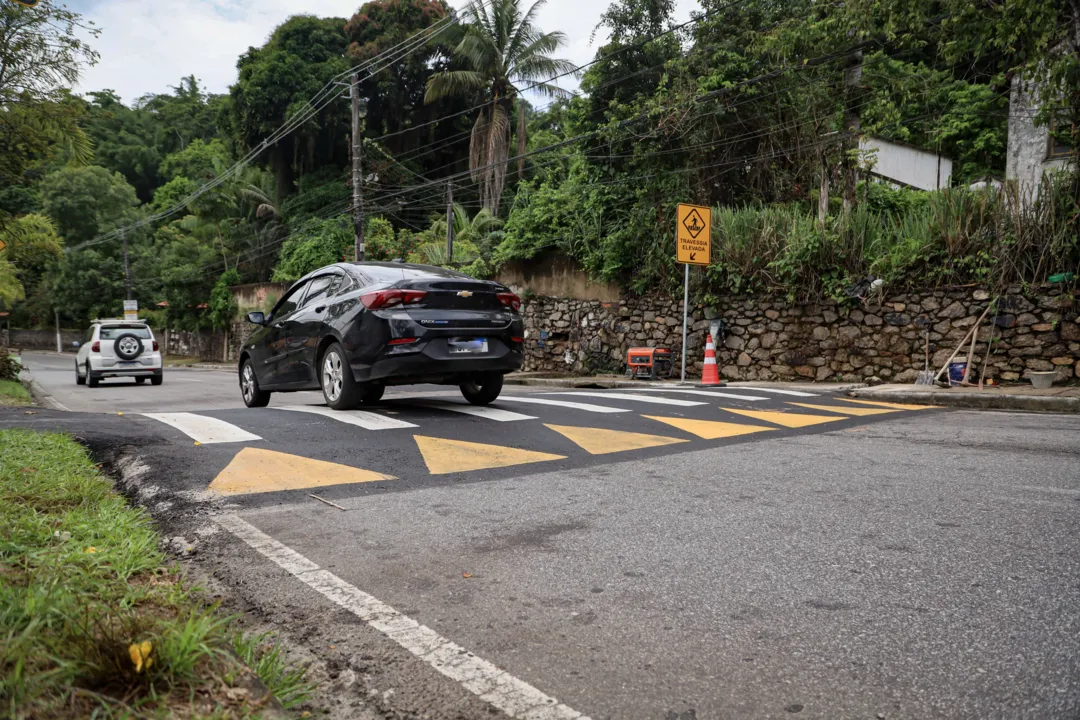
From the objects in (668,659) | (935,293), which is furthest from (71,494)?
(935,293)

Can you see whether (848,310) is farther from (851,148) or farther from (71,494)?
(71,494)

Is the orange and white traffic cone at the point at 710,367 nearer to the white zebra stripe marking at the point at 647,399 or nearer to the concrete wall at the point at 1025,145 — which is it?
the white zebra stripe marking at the point at 647,399

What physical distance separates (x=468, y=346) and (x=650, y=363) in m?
8.21

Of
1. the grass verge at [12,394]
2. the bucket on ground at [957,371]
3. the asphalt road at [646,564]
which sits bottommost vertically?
the grass verge at [12,394]

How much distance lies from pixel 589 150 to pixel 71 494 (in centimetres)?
1611

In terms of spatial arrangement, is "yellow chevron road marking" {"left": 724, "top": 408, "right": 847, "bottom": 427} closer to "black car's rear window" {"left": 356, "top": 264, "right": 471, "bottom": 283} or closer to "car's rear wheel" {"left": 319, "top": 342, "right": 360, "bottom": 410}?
"black car's rear window" {"left": 356, "top": 264, "right": 471, "bottom": 283}

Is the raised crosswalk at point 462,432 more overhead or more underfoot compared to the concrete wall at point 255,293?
more underfoot

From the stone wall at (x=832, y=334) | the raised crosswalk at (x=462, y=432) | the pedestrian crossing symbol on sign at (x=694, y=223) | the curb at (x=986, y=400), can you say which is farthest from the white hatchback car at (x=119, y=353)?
the curb at (x=986, y=400)

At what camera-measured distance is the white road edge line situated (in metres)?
1.98

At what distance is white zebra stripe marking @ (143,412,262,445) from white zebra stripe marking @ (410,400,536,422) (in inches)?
84.3

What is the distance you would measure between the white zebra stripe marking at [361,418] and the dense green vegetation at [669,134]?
8.37 meters

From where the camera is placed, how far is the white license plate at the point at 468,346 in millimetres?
7338

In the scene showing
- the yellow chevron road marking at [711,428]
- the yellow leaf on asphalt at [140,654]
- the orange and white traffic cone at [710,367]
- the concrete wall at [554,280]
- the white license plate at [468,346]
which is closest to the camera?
the yellow leaf on asphalt at [140,654]

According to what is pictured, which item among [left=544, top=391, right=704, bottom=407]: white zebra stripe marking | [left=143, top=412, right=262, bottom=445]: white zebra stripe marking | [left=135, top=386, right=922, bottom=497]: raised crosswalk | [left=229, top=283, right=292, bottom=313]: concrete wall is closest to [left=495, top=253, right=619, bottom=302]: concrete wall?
[left=544, top=391, right=704, bottom=407]: white zebra stripe marking
